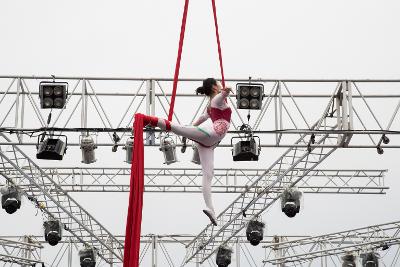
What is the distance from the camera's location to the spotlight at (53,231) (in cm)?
1601

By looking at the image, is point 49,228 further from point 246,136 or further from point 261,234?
point 246,136

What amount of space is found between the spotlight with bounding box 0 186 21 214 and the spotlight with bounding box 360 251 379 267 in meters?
8.01

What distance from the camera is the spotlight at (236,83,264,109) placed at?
1059cm

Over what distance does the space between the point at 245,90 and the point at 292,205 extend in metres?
4.37

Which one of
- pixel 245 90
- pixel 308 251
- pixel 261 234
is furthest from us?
pixel 308 251

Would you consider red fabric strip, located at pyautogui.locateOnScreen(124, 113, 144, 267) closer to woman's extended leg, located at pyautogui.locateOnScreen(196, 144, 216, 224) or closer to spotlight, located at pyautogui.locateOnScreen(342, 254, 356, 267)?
woman's extended leg, located at pyautogui.locateOnScreen(196, 144, 216, 224)

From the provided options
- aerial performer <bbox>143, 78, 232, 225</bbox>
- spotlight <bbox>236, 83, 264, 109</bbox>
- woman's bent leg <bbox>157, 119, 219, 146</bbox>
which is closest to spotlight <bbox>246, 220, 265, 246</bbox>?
spotlight <bbox>236, 83, 264, 109</bbox>

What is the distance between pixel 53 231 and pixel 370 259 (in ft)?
23.7

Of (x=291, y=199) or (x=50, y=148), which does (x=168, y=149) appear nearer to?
(x=50, y=148)

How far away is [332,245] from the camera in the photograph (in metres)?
18.2

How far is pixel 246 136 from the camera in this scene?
1091 centimetres

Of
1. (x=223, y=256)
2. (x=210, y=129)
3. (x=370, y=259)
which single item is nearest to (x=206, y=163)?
(x=210, y=129)

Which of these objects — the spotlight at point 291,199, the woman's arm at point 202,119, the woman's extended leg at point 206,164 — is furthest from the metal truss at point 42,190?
the woman's extended leg at point 206,164

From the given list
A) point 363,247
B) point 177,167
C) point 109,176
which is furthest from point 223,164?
point 363,247
